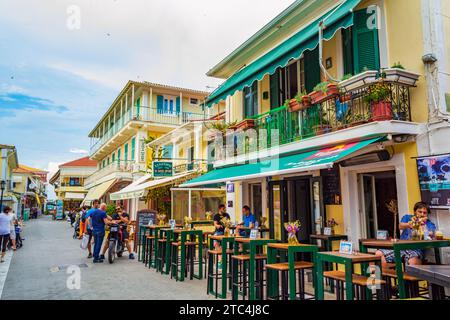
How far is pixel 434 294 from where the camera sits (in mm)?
4027

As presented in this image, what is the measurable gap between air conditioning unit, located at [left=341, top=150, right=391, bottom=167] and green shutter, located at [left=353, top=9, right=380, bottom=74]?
191 cm

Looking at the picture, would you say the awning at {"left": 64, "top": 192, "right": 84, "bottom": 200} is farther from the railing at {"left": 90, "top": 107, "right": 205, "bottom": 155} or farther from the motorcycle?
the motorcycle

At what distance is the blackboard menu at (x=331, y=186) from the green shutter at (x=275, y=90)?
10.7ft

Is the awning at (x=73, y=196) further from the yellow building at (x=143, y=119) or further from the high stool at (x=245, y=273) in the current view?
the high stool at (x=245, y=273)

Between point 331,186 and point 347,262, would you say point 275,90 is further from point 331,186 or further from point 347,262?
point 347,262

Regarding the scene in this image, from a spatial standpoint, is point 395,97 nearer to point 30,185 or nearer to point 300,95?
point 300,95

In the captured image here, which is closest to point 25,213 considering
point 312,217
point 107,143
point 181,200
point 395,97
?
point 107,143

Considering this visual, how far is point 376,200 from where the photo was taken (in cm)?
819

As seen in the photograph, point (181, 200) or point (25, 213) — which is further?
point (25, 213)

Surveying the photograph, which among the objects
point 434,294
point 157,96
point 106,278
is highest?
point 157,96

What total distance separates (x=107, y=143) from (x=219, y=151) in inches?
819

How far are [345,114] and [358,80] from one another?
83cm

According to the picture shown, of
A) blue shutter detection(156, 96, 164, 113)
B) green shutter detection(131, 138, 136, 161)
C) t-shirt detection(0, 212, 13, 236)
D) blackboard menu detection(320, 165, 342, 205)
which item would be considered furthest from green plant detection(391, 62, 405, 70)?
green shutter detection(131, 138, 136, 161)

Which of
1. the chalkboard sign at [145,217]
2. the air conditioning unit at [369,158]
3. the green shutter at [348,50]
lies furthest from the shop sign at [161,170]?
the green shutter at [348,50]
